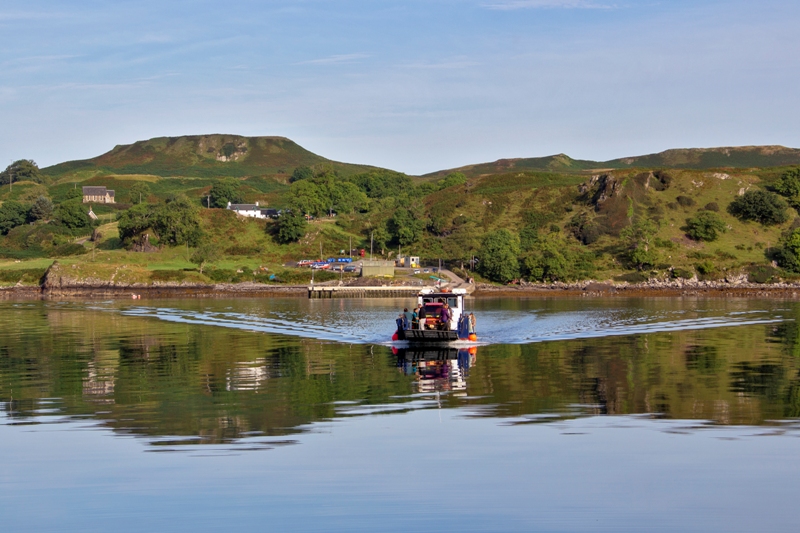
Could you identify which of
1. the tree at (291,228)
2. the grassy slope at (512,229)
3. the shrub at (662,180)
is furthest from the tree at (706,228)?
the tree at (291,228)

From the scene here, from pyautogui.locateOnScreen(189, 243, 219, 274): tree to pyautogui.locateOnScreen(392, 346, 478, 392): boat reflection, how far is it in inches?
3561

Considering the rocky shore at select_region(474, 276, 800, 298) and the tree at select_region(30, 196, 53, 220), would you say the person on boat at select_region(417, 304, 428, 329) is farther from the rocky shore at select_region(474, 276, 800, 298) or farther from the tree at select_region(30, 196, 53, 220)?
the tree at select_region(30, 196, 53, 220)

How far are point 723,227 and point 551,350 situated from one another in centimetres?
10301

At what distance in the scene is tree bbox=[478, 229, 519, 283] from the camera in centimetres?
12462

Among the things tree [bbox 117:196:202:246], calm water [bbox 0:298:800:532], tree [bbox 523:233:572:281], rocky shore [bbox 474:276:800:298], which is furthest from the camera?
tree [bbox 117:196:202:246]

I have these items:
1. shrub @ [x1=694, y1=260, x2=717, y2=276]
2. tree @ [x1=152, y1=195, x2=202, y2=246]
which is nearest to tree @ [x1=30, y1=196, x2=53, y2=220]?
tree @ [x1=152, y1=195, x2=202, y2=246]

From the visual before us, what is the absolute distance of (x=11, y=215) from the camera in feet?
605

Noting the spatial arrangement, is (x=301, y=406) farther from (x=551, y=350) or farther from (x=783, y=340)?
(x=783, y=340)

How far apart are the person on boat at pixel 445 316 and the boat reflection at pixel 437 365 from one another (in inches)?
76.5

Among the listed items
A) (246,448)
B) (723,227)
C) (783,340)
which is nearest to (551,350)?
(783,340)

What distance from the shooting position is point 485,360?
40.3 metres

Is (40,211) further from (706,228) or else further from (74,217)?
(706,228)

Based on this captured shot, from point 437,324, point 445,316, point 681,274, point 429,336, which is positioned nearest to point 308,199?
point 681,274

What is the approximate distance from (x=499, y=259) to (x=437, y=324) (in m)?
77.0
